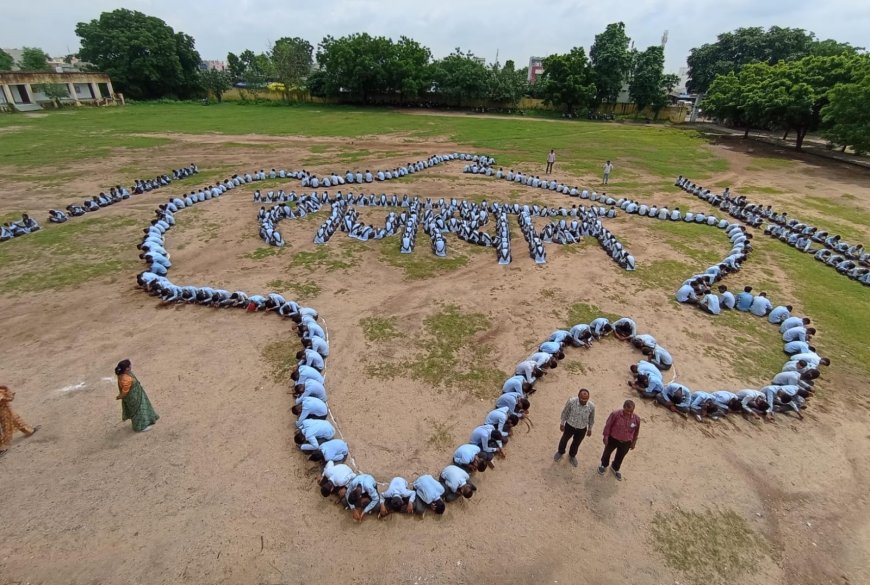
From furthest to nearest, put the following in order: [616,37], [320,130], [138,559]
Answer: [616,37], [320,130], [138,559]

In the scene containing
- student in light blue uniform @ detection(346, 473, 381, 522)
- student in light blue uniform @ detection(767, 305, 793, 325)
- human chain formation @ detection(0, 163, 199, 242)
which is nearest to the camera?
student in light blue uniform @ detection(346, 473, 381, 522)

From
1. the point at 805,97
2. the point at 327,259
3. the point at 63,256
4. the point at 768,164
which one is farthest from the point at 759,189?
the point at 63,256

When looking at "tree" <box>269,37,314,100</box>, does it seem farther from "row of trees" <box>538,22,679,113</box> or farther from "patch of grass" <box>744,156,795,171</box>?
"patch of grass" <box>744,156,795,171</box>

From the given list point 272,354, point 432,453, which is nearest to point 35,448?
point 272,354

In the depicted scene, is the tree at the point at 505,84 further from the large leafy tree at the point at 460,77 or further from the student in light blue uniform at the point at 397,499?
the student in light blue uniform at the point at 397,499

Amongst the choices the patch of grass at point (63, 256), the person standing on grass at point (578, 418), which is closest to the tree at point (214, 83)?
the patch of grass at point (63, 256)

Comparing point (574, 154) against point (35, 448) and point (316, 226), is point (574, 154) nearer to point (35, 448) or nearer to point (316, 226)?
point (316, 226)

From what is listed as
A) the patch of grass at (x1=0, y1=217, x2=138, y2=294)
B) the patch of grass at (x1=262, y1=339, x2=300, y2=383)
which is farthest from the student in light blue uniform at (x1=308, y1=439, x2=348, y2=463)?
the patch of grass at (x1=0, y1=217, x2=138, y2=294)

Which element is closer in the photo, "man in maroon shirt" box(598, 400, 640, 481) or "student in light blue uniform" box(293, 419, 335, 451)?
"man in maroon shirt" box(598, 400, 640, 481)
